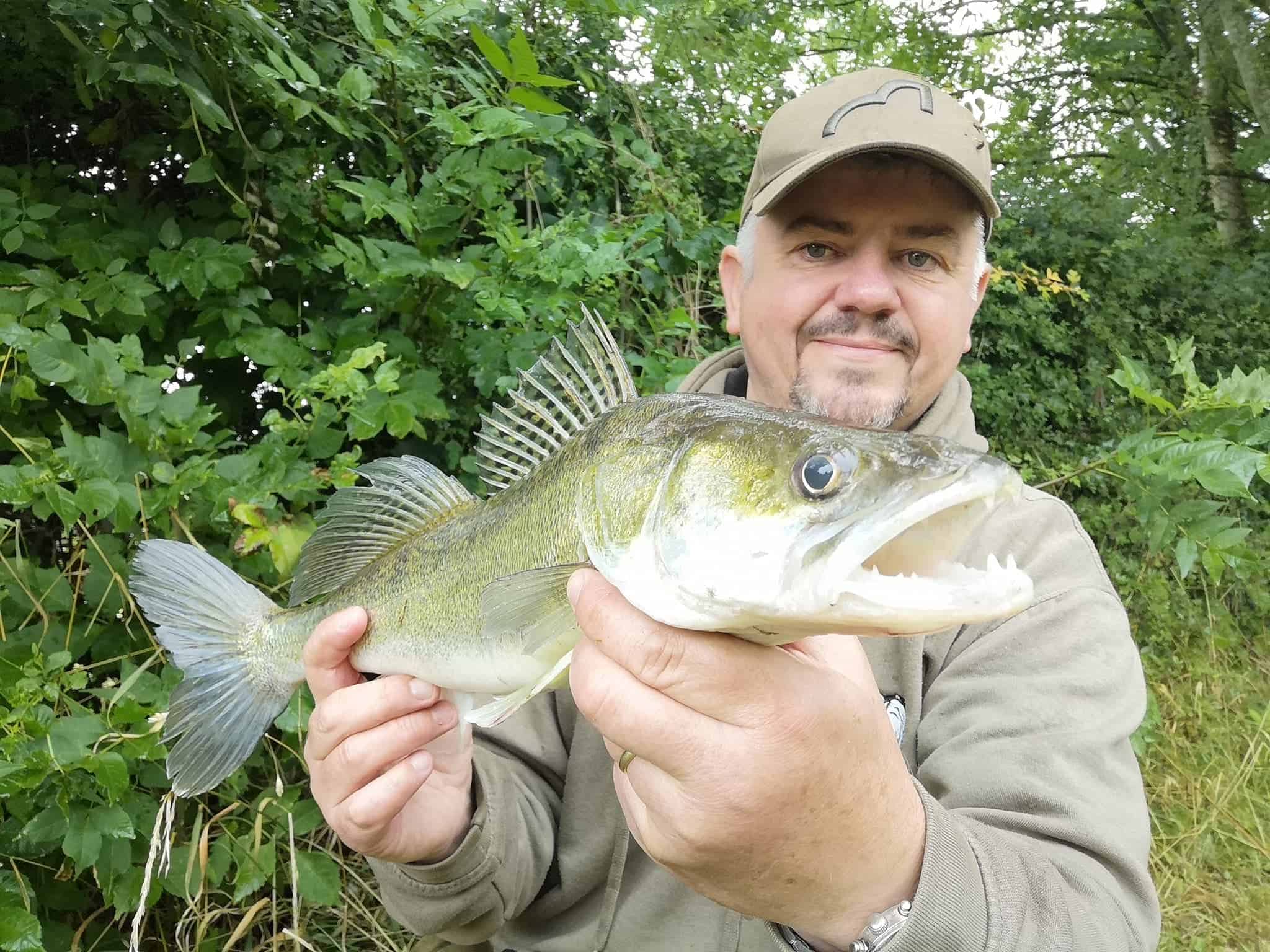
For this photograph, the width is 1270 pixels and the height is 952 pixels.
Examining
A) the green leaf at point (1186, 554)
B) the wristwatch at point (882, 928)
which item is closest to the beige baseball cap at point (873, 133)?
the green leaf at point (1186, 554)

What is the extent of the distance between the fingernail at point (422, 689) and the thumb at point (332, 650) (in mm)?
158

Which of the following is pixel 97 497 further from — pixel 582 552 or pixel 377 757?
pixel 582 552

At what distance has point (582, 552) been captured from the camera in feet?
3.65

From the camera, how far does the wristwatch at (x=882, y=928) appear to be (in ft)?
3.01

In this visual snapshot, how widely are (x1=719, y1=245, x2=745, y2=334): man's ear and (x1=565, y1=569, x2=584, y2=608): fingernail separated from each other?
1217 mm

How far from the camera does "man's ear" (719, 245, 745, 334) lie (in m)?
2.11

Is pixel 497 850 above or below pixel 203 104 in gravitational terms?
below

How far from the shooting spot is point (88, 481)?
66.2 inches

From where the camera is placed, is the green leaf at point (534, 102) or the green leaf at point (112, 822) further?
the green leaf at point (534, 102)

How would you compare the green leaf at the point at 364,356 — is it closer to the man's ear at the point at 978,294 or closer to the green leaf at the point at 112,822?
the green leaf at the point at 112,822

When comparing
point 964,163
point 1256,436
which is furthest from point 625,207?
point 1256,436

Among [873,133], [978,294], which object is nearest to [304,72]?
[873,133]

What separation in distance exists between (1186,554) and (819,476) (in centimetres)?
180

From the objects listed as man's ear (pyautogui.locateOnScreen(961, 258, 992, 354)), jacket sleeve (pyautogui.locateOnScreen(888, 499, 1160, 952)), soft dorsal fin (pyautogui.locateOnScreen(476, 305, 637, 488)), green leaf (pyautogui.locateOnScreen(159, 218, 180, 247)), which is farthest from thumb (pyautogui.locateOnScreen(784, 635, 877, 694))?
green leaf (pyautogui.locateOnScreen(159, 218, 180, 247))
